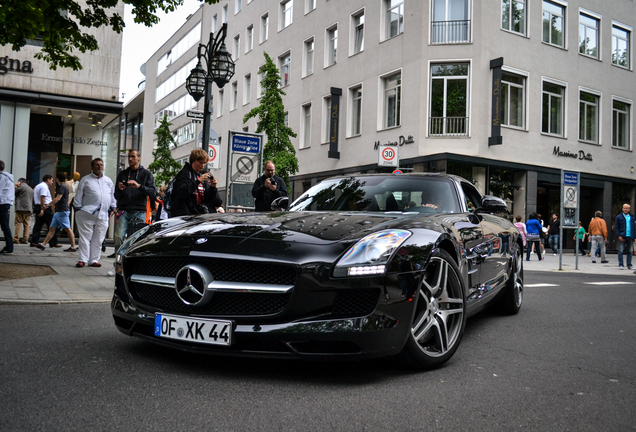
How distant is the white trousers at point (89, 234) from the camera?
9484 millimetres

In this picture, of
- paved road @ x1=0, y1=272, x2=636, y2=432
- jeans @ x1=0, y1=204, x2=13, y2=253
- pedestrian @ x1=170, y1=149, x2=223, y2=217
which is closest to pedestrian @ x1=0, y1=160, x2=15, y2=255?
jeans @ x1=0, y1=204, x2=13, y2=253

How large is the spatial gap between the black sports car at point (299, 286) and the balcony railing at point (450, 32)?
20.3 meters

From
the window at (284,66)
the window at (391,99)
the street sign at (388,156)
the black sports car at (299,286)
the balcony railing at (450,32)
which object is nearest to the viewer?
the black sports car at (299,286)

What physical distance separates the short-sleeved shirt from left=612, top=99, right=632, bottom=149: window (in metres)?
24.3

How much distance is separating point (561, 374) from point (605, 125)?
26.4 metres

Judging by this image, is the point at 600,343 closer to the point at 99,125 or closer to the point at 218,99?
the point at 99,125

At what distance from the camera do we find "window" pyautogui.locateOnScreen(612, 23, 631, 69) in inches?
1090

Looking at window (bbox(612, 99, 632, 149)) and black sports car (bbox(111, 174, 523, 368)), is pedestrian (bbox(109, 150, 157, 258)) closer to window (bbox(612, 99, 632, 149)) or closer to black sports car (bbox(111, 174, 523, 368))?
black sports car (bbox(111, 174, 523, 368))

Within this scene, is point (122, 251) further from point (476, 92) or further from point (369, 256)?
point (476, 92)

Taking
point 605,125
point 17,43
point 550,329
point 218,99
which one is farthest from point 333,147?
point 550,329

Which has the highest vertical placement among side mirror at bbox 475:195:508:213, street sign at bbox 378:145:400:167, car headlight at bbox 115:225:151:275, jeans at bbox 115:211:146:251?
street sign at bbox 378:145:400:167

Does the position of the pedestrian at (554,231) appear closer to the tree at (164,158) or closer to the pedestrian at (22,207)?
the pedestrian at (22,207)

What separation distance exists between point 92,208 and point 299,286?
7.28 m

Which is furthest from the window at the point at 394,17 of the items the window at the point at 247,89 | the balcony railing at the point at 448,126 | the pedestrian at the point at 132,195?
the pedestrian at the point at 132,195
